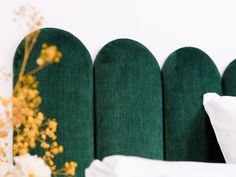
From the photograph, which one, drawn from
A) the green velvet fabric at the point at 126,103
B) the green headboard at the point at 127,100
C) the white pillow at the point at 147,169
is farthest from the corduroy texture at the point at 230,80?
the white pillow at the point at 147,169

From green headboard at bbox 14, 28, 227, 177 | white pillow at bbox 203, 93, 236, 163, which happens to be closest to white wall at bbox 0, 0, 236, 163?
green headboard at bbox 14, 28, 227, 177

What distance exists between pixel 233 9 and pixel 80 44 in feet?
2.08

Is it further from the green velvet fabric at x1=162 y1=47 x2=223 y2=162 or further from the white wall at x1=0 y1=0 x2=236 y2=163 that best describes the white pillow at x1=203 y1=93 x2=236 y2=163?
the white wall at x1=0 y1=0 x2=236 y2=163

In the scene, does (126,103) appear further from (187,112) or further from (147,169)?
(147,169)

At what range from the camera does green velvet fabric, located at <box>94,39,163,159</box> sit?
142 cm

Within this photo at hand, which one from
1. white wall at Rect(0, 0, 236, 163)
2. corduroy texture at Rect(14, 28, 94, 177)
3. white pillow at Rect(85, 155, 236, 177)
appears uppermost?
white wall at Rect(0, 0, 236, 163)

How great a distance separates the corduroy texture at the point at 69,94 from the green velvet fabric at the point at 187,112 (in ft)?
0.91

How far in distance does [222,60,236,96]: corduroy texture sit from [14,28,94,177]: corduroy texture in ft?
1.64

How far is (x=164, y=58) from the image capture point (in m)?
1.57

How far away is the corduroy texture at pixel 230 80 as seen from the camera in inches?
61.3

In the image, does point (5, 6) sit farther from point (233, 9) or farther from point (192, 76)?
point (233, 9)

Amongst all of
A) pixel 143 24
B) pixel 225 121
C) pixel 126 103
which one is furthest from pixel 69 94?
pixel 225 121

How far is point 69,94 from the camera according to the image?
1.39 meters

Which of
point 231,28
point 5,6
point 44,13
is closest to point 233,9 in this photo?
point 231,28
